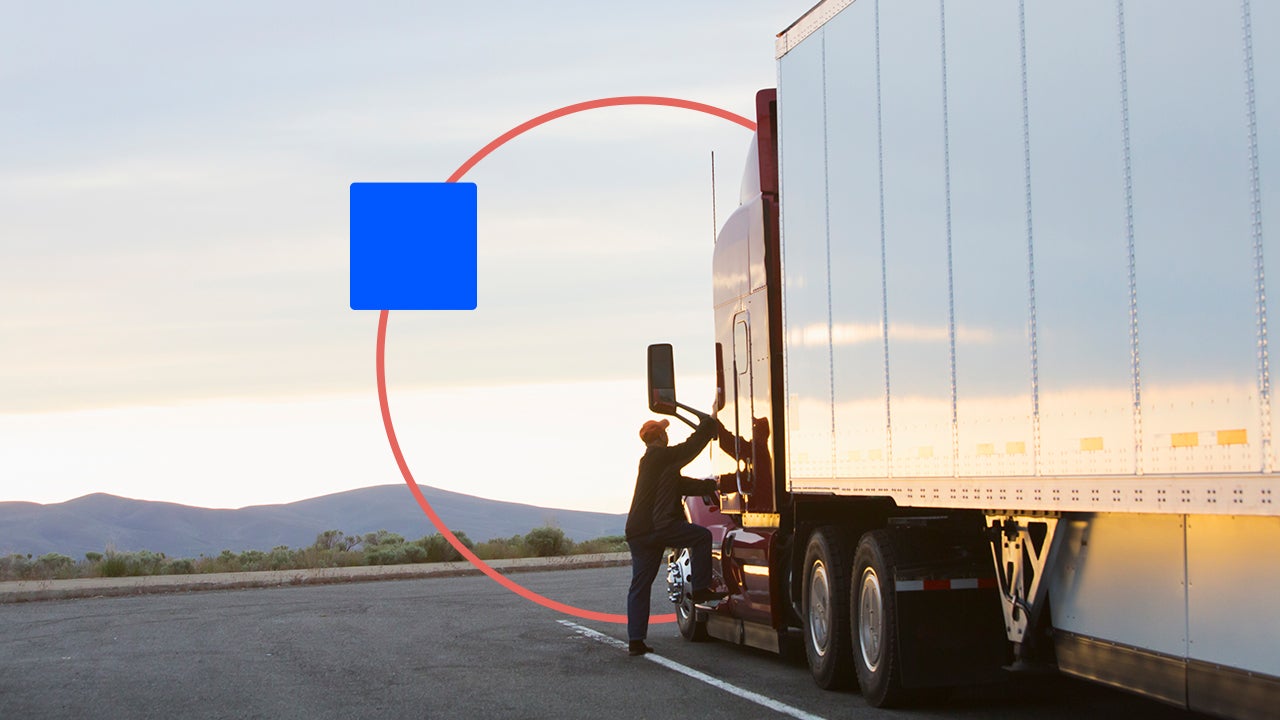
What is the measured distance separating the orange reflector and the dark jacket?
7407 mm

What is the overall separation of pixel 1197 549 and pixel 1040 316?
1356mm

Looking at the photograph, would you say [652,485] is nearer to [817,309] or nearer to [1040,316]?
[817,309]

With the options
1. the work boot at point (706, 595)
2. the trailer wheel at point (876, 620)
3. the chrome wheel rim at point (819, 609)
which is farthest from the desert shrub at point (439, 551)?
the trailer wheel at point (876, 620)

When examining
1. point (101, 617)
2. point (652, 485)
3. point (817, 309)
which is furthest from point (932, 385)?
point (101, 617)

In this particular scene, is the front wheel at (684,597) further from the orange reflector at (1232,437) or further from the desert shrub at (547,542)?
the desert shrub at (547,542)

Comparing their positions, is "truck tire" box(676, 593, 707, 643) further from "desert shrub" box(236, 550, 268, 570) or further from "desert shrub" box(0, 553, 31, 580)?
"desert shrub" box(236, 550, 268, 570)

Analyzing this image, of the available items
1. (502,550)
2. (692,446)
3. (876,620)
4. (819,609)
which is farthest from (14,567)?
(876,620)

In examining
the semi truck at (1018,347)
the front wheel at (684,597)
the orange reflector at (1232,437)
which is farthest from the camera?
the front wheel at (684,597)

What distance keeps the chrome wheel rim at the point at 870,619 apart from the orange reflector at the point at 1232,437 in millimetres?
3828

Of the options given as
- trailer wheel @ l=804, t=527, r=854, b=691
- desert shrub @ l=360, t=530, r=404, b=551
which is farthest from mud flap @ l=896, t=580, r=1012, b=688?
desert shrub @ l=360, t=530, r=404, b=551

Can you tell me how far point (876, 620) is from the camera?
9.41 m

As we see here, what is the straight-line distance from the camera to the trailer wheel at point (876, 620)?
9031mm

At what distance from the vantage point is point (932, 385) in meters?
8.33

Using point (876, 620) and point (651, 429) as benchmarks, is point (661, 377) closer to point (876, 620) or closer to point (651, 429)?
Answer: point (651, 429)
